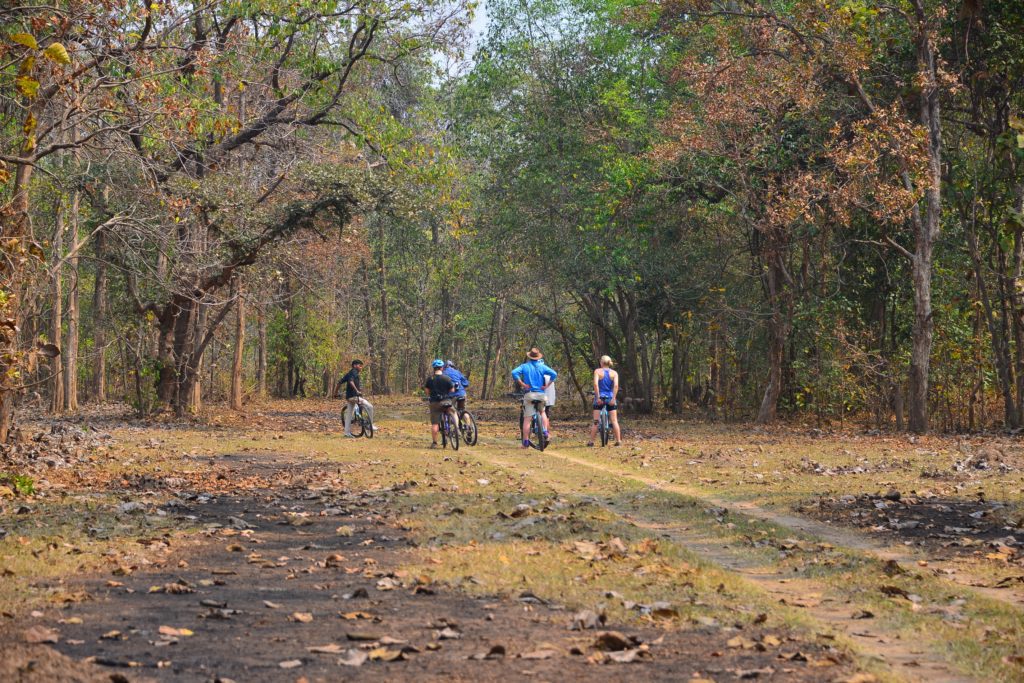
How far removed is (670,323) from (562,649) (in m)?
32.9

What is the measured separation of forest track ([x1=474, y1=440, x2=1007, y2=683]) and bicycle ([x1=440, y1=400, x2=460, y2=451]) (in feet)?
25.1

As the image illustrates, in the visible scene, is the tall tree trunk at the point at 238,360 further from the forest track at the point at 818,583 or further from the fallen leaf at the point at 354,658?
the fallen leaf at the point at 354,658

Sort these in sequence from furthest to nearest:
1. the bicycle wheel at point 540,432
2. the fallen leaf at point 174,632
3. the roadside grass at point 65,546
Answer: the bicycle wheel at point 540,432 < the roadside grass at point 65,546 < the fallen leaf at point 174,632

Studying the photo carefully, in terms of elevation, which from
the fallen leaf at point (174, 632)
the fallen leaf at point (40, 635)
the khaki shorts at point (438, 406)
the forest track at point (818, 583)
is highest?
the khaki shorts at point (438, 406)

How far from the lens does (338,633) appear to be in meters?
6.84

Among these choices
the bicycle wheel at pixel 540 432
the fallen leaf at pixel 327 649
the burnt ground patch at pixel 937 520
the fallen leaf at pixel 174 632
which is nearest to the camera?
the fallen leaf at pixel 327 649

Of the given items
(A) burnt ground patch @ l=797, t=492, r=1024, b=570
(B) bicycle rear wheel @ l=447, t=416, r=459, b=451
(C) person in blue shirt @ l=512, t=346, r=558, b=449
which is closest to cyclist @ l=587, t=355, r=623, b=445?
(C) person in blue shirt @ l=512, t=346, r=558, b=449

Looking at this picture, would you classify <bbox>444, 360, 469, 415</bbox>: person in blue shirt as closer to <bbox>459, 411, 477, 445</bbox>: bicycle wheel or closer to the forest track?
<bbox>459, 411, 477, 445</bbox>: bicycle wheel

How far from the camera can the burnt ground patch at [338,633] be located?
5.97 m

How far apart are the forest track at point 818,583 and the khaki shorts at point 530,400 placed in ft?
21.9

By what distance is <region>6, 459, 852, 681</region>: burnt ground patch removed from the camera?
5973 mm

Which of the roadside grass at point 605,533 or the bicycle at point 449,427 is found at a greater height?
the bicycle at point 449,427

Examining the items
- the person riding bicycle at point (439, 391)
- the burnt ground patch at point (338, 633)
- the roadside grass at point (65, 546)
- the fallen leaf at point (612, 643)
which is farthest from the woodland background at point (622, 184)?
the fallen leaf at point (612, 643)

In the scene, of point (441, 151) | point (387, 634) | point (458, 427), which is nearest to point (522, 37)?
point (441, 151)
